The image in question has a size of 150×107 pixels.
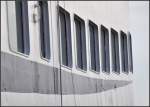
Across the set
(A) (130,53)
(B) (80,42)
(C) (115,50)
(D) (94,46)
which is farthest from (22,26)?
(A) (130,53)

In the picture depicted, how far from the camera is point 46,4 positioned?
5570 mm

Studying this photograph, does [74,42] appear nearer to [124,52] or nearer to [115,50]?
[115,50]

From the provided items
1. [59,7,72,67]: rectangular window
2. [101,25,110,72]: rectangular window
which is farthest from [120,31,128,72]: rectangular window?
[59,7,72,67]: rectangular window

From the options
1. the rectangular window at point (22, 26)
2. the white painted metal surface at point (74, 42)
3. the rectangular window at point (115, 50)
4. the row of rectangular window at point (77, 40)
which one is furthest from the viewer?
the rectangular window at point (115, 50)

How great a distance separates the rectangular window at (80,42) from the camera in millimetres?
6977

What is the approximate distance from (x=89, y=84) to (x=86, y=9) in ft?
3.42

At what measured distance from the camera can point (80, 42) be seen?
710 cm

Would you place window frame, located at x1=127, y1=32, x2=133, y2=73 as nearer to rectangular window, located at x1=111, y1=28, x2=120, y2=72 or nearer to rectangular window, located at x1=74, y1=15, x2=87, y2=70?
rectangular window, located at x1=111, y1=28, x2=120, y2=72

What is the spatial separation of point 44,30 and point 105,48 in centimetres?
349

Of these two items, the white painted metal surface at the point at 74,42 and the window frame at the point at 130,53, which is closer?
the white painted metal surface at the point at 74,42

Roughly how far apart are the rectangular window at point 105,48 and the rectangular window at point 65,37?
2.18 meters

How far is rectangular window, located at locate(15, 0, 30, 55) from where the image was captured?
470 cm

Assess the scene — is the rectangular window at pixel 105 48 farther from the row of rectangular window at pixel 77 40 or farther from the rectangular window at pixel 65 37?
the rectangular window at pixel 65 37

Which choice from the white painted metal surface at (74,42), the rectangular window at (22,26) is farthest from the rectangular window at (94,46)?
the rectangular window at (22,26)
